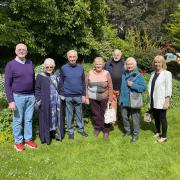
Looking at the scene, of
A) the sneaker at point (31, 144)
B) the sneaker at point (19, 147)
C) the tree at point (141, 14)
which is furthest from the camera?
the tree at point (141, 14)

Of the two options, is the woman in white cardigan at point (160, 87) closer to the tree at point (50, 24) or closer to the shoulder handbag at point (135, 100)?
the shoulder handbag at point (135, 100)

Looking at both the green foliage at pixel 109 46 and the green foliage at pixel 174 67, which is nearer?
the green foliage at pixel 109 46

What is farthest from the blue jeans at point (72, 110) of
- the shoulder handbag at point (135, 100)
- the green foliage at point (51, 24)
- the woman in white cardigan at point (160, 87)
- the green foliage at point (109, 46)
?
the green foliage at point (109, 46)

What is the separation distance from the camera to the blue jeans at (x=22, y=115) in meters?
7.12

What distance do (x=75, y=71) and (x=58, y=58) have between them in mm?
6357

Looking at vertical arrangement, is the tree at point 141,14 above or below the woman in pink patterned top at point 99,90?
above

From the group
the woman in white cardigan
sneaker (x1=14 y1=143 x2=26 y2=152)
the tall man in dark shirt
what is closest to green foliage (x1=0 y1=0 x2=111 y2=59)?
the tall man in dark shirt

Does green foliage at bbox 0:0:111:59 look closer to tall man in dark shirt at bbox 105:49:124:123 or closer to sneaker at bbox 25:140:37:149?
tall man in dark shirt at bbox 105:49:124:123

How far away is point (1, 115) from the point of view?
8.02m

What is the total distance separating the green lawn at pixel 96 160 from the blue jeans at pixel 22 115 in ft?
0.98

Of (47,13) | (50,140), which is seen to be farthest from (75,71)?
(47,13)

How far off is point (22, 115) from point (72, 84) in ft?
3.79

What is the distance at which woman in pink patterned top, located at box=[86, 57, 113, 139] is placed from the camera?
7.74 meters

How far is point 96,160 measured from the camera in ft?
22.7
